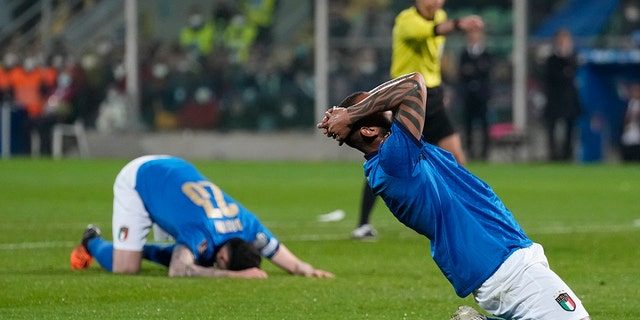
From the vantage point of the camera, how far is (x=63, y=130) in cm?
3312

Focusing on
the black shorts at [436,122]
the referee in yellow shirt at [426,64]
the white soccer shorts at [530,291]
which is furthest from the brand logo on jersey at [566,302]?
the black shorts at [436,122]

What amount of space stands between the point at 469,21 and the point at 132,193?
289 centimetres

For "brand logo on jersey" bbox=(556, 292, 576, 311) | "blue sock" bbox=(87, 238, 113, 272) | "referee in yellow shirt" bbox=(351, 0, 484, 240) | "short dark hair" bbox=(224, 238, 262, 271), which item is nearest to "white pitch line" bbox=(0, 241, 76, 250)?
"blue sock" bbox=(87, 238, 113, 272)

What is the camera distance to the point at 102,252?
35.0ft

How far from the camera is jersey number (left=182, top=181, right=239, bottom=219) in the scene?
9.97m

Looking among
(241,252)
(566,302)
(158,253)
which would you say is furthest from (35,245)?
(566,302)

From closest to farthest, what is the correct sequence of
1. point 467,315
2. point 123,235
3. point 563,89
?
→ point 467,315 → point 123,235 → point 563,89

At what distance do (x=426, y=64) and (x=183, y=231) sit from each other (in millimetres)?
3839

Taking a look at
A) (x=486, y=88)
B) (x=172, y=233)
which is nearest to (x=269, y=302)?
(x=172, y=233)

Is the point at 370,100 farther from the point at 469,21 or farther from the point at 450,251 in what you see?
the point at 469,21

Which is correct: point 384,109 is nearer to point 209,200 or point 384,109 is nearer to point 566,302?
point 566,302

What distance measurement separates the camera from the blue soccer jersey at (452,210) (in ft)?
20.5

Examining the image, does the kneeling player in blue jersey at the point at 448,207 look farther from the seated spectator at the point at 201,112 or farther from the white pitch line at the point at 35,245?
the seated spectator at the point at 201,112

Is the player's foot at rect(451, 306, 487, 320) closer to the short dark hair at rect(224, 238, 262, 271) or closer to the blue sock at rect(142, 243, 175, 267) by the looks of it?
the short dark hair at rect(224, 238, 262, 271)
